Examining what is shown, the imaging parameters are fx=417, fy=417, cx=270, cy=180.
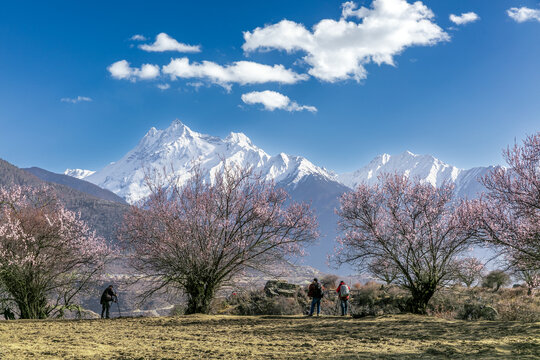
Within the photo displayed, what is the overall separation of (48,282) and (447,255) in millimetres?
21665

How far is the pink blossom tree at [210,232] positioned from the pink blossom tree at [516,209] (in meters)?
8.40

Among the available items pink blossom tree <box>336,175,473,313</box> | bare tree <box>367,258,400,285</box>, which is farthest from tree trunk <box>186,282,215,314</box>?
bare tree <box>367,258,400,285</box>

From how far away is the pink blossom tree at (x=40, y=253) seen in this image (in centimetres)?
2111

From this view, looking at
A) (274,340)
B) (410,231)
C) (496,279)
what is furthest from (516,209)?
(496,279)

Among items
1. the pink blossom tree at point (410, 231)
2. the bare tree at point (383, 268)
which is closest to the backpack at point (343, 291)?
the pink blossom tree at point (410, 231)

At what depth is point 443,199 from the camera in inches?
850

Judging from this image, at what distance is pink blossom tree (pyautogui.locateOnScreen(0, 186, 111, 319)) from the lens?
21.1 m

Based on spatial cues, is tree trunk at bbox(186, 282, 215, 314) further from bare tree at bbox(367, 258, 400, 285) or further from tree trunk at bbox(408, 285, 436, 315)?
tree trunk at bbox(408, 285, 436, 315)

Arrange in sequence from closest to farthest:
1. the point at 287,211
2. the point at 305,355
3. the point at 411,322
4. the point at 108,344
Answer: the point at 305,355, the point at 108,344, the point at 411,322, the point at 287,211

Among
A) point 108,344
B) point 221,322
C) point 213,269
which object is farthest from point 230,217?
point 108,344

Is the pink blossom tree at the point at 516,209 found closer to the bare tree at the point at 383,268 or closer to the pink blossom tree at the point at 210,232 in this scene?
the bare tree at the point at 383,268

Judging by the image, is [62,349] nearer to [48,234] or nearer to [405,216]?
[48,234]

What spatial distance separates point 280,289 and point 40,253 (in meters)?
23.8

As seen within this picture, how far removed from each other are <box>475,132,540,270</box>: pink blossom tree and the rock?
24.0 m
